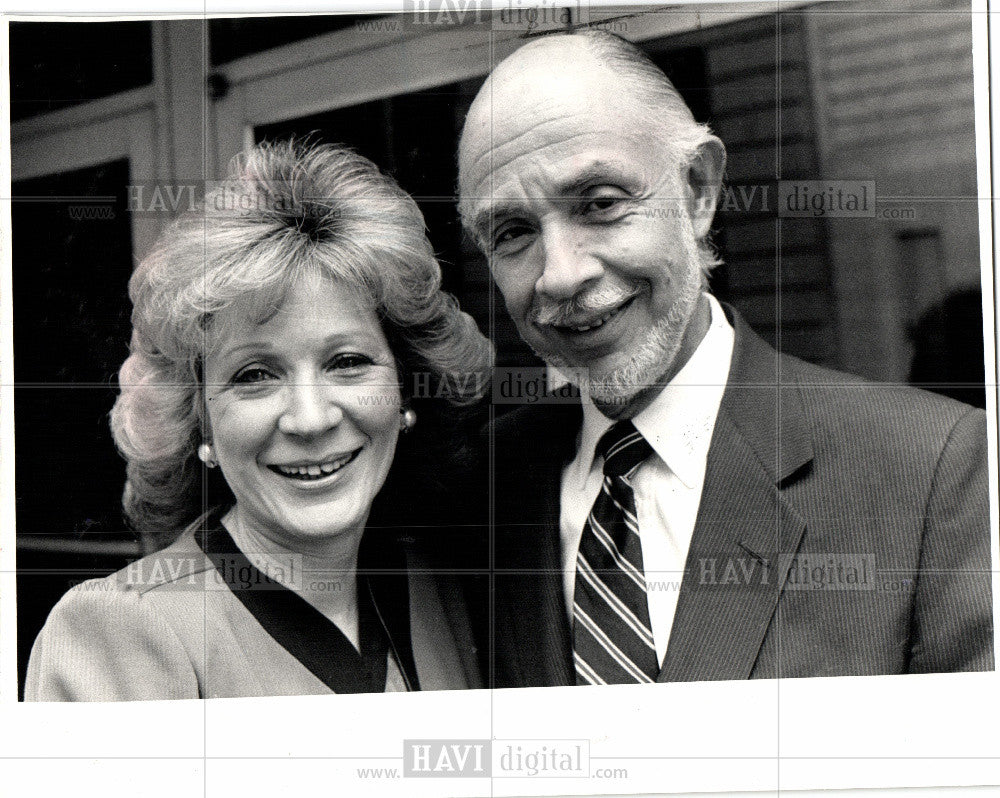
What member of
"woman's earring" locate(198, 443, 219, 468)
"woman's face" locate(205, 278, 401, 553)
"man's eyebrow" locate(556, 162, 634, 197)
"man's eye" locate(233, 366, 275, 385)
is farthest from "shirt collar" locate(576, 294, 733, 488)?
"woman's earring" locate(198, 443, 219, 468)

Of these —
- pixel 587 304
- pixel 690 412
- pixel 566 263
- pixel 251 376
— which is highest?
pixel 566 263

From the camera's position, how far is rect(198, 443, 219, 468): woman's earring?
2545 millimetres

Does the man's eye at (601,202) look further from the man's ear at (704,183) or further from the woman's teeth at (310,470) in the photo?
the woman's teeth at (310,470)

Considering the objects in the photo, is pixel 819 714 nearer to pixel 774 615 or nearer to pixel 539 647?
pixel 774 615

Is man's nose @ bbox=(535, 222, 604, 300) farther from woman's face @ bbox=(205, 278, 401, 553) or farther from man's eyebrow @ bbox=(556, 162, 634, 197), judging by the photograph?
woman's face @ bbox=(205, 278, 401, 553)

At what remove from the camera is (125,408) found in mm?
2580

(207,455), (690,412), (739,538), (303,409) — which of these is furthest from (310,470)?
(739,538)

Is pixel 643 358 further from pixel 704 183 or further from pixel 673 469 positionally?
pixel 704 183

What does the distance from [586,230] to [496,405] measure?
1.85ft

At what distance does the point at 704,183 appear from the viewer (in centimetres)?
255

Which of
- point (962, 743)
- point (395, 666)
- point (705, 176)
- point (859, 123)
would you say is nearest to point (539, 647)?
point (395, 666)

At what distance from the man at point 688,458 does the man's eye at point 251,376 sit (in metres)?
0.72

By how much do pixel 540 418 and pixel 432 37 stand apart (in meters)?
1.17

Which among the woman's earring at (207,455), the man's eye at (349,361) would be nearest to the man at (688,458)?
the man's eye at (349,361)
